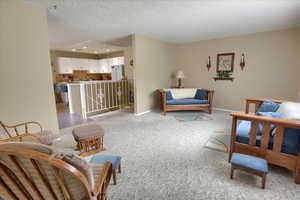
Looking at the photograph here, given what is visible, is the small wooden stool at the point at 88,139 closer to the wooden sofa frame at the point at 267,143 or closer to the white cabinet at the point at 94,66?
the wooden sofa frame at the point at 267,143

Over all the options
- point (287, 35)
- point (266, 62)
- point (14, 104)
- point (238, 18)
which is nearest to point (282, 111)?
point (238, 18)

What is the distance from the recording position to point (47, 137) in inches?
79.2

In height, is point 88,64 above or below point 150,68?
above

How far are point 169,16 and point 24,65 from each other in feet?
9.02

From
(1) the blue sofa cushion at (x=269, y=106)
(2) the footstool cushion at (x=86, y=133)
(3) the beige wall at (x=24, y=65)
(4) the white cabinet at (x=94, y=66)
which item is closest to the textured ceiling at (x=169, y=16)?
(3) the beige wall at (x=24, y=65)

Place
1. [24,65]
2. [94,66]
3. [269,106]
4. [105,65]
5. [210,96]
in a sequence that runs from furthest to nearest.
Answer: [94,66]
[105,65]
[210,96]
[269,106]
[24,65]

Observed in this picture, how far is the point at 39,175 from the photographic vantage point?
857mm

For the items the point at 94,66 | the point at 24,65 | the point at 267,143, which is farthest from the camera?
the point at 94,66

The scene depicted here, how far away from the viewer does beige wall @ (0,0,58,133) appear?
7.53 ft

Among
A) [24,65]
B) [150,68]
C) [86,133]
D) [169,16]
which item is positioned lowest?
[86,133]

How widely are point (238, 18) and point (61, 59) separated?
727cm

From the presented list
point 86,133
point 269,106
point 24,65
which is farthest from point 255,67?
Answer: point 24,65

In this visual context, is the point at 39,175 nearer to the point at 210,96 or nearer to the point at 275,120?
the point at 275,120

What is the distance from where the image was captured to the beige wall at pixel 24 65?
2295 mm
